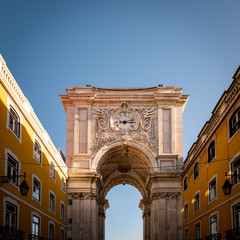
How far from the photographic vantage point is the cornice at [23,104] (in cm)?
2205

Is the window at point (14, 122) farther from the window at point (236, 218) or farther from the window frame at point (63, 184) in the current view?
the window frame at point (63, 184)

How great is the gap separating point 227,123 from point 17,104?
1142 centimetres

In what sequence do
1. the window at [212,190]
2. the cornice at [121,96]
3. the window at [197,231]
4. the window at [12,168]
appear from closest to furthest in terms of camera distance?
1. the window at [12,168]
2. the window at [212,190]
3. the window at [197,231]
4. the cornice at [121,96]

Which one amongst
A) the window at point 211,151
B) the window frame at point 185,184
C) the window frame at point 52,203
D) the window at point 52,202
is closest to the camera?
the window at point 211,151

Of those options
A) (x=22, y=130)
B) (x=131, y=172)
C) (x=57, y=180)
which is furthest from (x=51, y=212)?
(x=131, y=172)

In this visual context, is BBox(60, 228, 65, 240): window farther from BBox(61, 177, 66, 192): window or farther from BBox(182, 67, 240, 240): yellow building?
BBox(182, 67, 240, 240): yellow building

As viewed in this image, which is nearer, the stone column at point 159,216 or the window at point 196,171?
the window at point 196,171

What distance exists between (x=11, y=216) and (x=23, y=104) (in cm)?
668

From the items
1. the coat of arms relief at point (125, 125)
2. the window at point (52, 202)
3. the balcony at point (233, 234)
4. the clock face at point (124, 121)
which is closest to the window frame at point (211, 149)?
the balcony at point (233, 234)

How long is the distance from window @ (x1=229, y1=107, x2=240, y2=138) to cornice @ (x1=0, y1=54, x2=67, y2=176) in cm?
1147

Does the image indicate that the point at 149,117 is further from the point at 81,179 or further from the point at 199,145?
the point at 199,145

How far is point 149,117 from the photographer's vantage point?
49656 millimetres

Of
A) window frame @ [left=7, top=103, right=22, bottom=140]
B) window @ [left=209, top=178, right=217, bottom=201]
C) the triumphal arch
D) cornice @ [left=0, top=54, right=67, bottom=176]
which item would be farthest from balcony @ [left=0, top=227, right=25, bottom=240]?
the triumphal arch

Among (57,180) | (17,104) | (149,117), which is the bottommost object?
(57,180)
